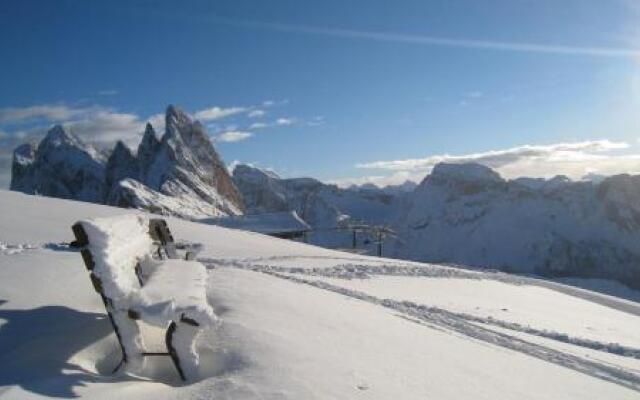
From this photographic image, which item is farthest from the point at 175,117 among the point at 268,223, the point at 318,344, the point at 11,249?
the point at 318,344

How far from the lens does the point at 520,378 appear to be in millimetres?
6793

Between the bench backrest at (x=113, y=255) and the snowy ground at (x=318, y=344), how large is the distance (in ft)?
2.07

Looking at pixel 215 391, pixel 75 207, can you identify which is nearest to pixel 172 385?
pixel 215 391

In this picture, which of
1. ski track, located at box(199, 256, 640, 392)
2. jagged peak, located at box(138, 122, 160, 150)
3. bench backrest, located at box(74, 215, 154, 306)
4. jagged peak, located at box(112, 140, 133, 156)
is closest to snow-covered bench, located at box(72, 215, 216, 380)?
bench backrest, located at box(74, 215, 154, 306)

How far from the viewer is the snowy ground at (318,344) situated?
5.03 meters

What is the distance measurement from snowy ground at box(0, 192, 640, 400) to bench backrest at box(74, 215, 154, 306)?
0.63m

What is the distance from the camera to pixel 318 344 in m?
6.40

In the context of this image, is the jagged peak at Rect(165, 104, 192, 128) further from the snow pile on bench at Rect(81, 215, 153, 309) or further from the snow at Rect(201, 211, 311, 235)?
the snow pile on bench at Rect(81, 215, 153, 309)

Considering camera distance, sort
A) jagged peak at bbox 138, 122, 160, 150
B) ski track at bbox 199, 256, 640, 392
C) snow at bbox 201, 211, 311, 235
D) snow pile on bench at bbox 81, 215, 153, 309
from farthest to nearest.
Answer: jagged peak at bbox 138, 122, 160, 150 < snow at bbox 201, 211, 311, 235 < ski track at bbox 199, 256, 640, 392 < snow pile on bench at bbox 81, 215, 153, 309

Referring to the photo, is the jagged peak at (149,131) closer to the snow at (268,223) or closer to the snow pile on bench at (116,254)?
the snow at (268,223)

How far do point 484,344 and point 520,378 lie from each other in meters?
1.71

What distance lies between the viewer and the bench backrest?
5184mm

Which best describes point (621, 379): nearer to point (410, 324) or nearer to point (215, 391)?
point (410, 324)

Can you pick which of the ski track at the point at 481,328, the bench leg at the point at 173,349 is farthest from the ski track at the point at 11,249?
the bench leg at the point at 173,349
